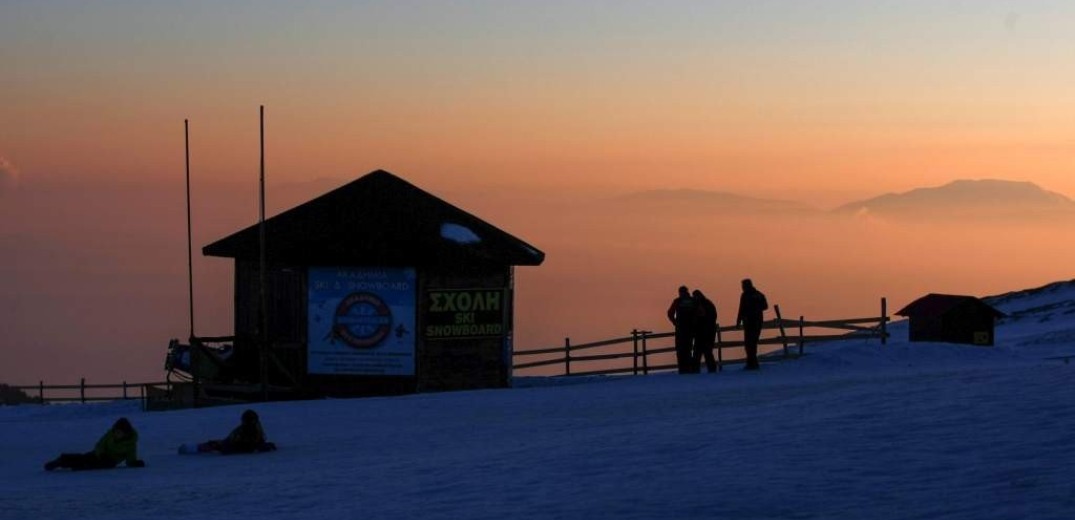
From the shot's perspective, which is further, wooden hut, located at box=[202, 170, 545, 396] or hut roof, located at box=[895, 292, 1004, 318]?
hut roof, located at box=[895, 292, 1004, 318]

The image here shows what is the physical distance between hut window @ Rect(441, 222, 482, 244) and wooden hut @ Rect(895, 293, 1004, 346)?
1850 cm

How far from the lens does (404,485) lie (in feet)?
55.4

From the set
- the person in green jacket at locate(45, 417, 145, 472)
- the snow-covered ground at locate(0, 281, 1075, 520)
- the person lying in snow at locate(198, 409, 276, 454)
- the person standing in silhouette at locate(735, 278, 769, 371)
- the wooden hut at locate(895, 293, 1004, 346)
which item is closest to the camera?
the snow-covered ground at locate(0, 281, 1075, 520)

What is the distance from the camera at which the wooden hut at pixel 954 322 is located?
4956cm

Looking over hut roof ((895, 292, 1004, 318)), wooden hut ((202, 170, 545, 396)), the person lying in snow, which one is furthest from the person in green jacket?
hut roof ((895, 292, 1004, 318))

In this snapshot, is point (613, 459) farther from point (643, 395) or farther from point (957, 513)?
point (643, 395)

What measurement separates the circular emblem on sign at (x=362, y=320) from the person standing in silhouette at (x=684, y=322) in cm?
611

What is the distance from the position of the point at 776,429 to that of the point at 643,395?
1121cm

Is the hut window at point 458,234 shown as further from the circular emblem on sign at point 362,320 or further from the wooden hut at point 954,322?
the wooden hut at point 954,322

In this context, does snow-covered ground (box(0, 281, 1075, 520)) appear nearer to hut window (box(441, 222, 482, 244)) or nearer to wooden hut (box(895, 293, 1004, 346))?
hut window (box(441, 222, 482, 244))

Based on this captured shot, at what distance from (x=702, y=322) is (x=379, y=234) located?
714 centimetres

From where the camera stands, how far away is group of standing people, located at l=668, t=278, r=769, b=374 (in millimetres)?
35125

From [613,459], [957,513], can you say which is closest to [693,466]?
[613,459]

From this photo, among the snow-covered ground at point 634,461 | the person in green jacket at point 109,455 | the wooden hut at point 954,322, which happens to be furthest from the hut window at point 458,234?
the wooden hut at point 954,322
